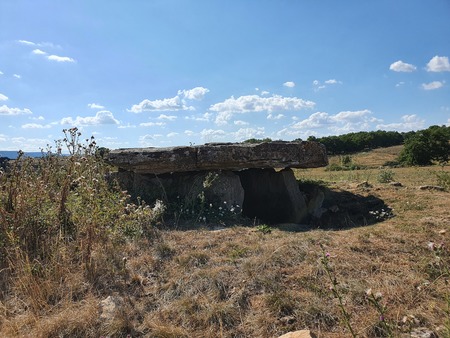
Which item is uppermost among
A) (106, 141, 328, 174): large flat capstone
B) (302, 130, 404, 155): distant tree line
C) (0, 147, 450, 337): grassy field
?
(302, 130, 404, 155): distant tree line

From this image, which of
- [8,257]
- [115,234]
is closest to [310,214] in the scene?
[115,234]

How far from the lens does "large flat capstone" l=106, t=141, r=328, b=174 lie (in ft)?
25.9

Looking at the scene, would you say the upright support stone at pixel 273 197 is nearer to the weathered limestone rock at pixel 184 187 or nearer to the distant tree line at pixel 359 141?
the weathered limestone rock at pixel 184 187

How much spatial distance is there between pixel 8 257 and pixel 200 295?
2550 millimetres

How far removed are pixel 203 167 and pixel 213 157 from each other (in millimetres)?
344

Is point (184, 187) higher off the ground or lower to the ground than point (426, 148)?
lower

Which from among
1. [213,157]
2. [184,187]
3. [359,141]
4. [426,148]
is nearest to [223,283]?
[213,157]

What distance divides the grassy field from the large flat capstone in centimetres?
216

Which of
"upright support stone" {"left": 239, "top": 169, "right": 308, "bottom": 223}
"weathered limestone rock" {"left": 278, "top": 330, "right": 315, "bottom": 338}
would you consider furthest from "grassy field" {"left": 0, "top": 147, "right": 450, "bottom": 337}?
"upright support stone" {"left": 239, "top": 169, "right": 308, "bottom": 223}

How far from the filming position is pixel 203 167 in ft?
26.4

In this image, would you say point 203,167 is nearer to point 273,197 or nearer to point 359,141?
point 273,197

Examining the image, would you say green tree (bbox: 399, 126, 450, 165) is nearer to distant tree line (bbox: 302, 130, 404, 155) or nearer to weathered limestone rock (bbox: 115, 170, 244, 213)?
distant tree line (bbox: 302, 130, 404, 155)

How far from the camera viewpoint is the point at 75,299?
4.16m

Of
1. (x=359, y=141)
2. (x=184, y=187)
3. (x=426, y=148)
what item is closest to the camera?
(x=184, y=187)
